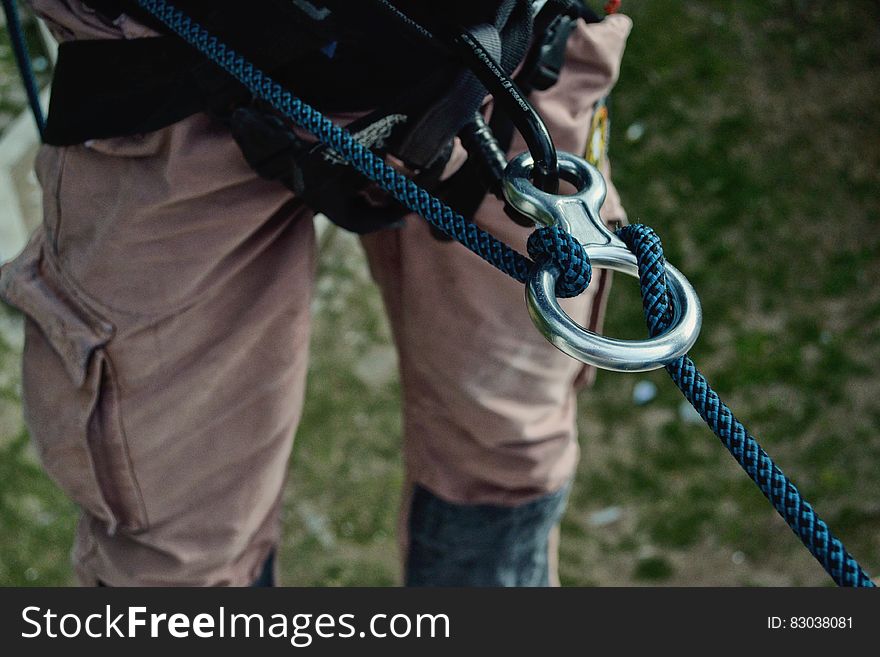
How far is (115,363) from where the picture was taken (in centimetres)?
96

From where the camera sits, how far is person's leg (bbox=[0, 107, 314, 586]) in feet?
2.98

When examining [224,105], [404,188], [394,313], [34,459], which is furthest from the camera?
[34,459]

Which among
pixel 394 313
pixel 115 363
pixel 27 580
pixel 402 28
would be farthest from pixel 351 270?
pixel 402 28

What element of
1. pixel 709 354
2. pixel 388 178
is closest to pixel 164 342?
pixel 388 178

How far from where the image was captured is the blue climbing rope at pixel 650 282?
587 mm

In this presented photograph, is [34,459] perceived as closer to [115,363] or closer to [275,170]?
[115,363]

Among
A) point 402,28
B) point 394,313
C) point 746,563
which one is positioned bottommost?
point 746,563

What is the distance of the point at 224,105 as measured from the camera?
0.84 metres
